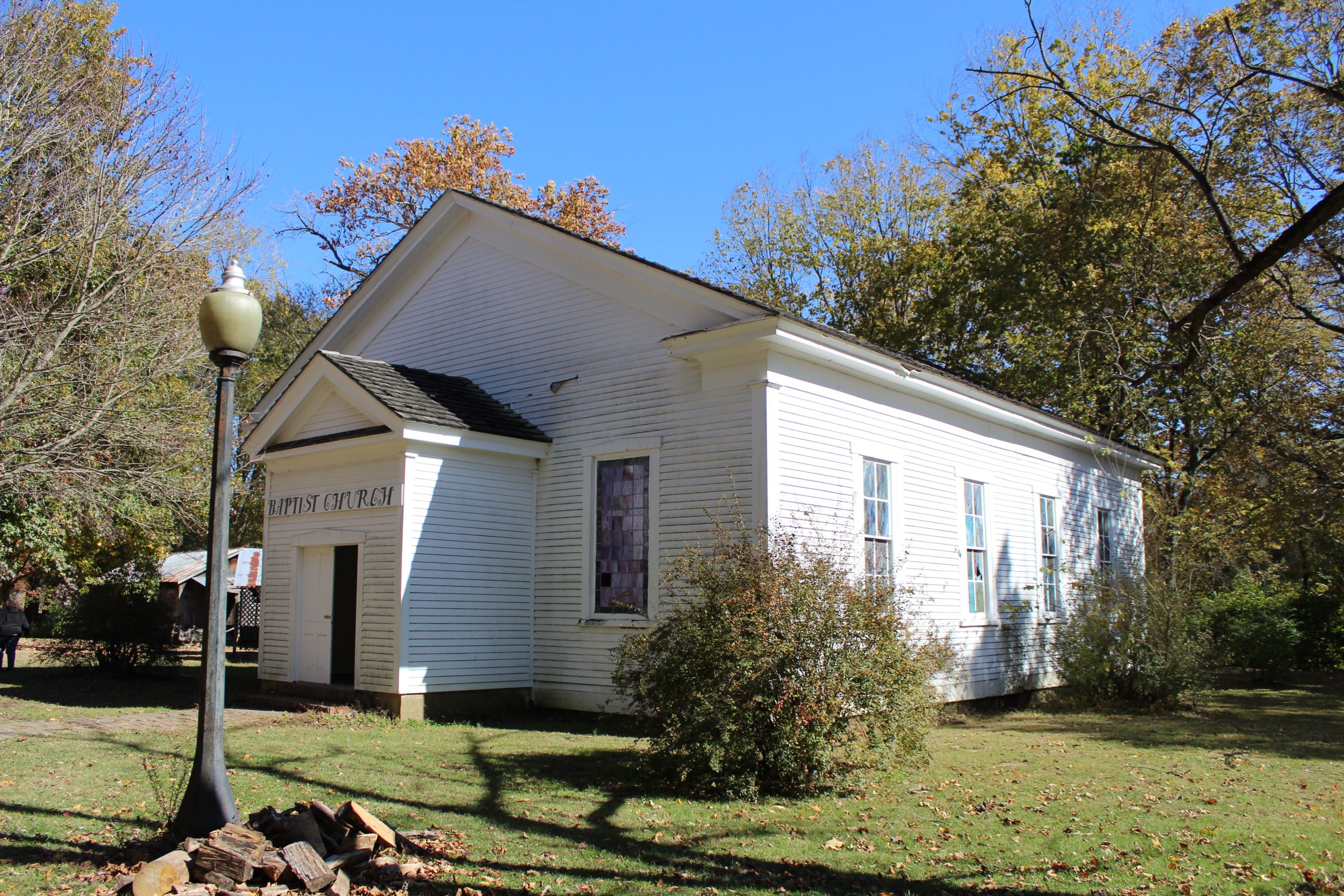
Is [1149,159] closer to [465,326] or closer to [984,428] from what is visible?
[984,428]

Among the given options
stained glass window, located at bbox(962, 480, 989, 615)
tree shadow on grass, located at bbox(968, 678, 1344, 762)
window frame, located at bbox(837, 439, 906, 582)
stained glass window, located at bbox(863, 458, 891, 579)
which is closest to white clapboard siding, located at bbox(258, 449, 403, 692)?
window frame, located at bbox(837, 439, 906, 582)

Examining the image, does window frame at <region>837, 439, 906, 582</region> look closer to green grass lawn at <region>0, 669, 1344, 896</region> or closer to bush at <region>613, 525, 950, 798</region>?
green grass lawn at <region>0, 669, 1344, 896</region>

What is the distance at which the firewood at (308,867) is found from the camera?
5.52 meters

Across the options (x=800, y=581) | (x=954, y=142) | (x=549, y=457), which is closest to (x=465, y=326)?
(x=549, y=457)

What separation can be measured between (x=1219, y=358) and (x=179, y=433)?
62.7 ft

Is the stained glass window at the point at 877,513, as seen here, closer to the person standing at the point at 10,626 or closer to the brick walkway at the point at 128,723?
the brick walkway at the point at 128,723

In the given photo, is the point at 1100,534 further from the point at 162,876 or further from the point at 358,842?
the point at 162,876

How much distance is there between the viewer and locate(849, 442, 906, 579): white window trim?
1327 centimetres

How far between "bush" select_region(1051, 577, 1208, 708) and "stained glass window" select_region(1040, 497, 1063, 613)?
6.71ft

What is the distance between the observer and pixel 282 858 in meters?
5.64

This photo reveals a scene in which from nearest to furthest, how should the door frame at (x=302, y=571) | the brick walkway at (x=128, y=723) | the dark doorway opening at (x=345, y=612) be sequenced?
the brick walkway at (x=128, y=723) → the door frame at (x=302, y=571) → the dark doorway opening at (x=345, y=612)

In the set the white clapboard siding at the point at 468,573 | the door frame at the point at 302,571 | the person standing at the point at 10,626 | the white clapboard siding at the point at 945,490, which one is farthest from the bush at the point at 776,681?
the person standing at the point at 10,626

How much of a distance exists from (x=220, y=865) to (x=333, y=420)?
9659mm

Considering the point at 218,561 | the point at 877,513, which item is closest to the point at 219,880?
the point at 218,561
